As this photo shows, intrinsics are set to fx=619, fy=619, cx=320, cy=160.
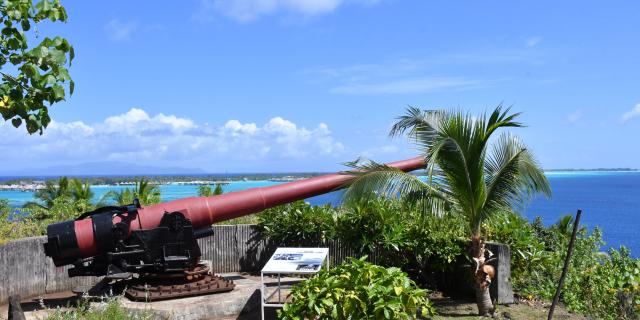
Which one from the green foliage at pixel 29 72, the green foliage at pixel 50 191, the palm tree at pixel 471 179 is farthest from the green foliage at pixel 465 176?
the green foliage at pixel 50 191

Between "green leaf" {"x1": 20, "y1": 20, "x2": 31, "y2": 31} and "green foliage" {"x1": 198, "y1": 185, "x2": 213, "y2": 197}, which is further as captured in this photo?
"green foliage" {"x1": 198, "y1": 185, "x2": 213, "y2": 197}

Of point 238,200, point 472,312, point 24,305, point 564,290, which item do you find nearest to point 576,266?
point 564,290

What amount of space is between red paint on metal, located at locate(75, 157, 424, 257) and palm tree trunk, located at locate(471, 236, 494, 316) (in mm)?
1826

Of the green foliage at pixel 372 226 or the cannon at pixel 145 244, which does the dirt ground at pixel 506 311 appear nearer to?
the green foliage at pixel 372 226

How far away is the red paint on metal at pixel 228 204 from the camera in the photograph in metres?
8.16

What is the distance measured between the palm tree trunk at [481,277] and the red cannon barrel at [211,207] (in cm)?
182

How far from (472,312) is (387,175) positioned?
7.65 feet

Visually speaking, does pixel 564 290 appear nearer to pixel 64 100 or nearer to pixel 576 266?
pixel 576 266

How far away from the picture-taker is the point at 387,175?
8.64 m

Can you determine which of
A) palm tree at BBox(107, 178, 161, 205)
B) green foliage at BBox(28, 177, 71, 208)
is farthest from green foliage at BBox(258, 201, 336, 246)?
green foliage at BBox(28, 177, 71, 208)

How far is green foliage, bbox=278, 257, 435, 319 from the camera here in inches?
200

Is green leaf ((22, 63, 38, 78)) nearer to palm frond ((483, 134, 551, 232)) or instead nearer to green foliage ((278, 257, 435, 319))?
green foliage ((278, 257, 435, 319))

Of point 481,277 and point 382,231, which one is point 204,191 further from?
point 481,277

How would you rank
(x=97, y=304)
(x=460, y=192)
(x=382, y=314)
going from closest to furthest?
(x=382, y=314), (x=97, y=304), (x=460, y=192)
